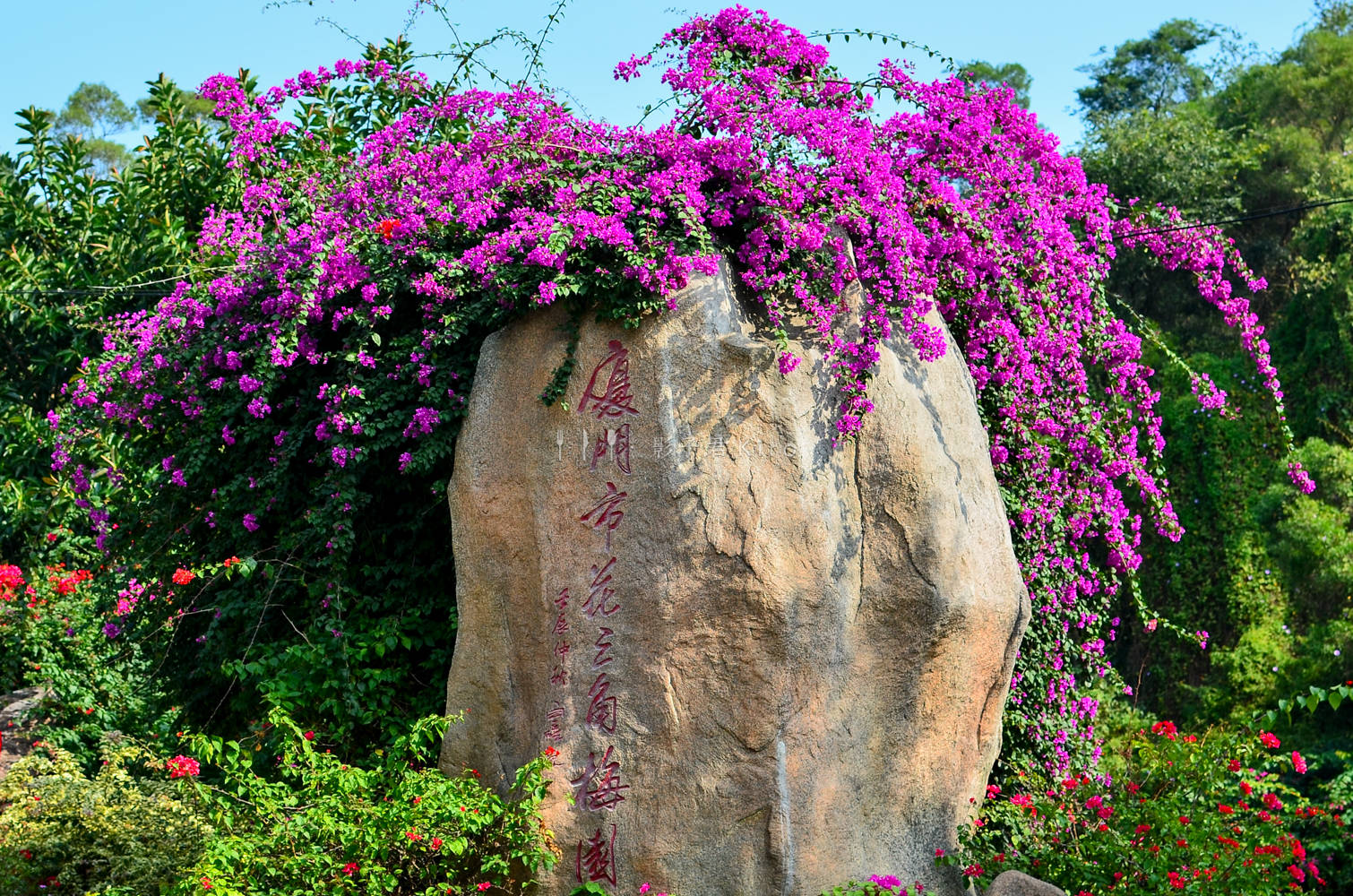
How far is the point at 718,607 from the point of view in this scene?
15.2ft

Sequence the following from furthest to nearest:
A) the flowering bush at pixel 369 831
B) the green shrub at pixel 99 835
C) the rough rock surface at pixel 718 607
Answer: the green shrub at pixel 99 835 → the rough rock surface at pixel 718 607 → the flowering bush at pixel 369 831

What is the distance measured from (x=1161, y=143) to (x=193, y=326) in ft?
50.7

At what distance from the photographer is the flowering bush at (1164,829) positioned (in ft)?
14.5

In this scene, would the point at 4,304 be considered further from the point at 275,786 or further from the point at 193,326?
the point at 275,786

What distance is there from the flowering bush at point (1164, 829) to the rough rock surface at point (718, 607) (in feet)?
0.92

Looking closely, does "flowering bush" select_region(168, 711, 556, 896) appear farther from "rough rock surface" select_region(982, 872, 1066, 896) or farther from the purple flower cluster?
"rough rock surface" select_region(982, 872, 1066, 896)

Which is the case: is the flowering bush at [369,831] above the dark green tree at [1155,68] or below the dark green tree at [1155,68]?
below

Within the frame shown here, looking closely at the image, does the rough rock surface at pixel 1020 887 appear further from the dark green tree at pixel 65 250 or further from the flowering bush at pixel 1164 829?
the dark green tree at pixel 65 250

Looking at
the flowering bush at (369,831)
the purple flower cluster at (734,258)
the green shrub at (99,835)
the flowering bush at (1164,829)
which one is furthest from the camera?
the green shrub at (99,835)

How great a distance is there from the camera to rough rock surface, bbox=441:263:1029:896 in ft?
15.1

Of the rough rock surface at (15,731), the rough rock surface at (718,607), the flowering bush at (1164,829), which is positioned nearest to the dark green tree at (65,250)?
the rough rock surface at (15,731)

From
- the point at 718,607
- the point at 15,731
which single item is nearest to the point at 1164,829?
the point at 718,607

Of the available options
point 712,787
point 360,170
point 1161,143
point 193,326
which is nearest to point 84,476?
point 193,326

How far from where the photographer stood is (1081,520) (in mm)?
5879
